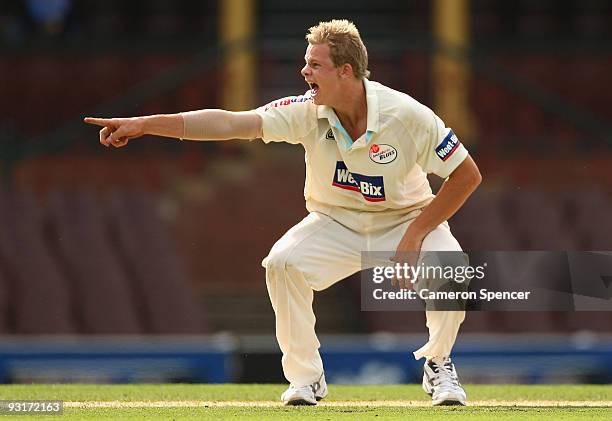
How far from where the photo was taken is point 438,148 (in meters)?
6.88

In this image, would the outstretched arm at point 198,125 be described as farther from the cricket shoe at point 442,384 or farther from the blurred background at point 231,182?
the blurred background at point 231,182

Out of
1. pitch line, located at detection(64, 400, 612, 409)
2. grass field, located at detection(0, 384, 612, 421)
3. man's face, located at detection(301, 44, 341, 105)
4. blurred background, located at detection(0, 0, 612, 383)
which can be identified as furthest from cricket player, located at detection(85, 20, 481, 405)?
blurred background, located at detection(0, 0, 612, 383)

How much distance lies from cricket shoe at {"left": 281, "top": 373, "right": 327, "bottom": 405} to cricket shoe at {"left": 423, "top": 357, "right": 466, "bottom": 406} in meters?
0.49

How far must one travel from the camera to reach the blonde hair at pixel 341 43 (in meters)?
6.82

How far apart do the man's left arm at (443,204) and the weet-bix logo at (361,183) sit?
210 mm

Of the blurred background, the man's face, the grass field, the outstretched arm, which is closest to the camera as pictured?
the grass field

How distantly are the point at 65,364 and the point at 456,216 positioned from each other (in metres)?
3.59

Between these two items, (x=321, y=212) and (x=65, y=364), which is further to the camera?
(x=65, y=364)

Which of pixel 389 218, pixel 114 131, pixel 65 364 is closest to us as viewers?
pixel 114 131

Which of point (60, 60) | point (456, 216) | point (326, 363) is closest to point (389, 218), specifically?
point (326, 363)

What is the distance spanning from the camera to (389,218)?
7.09m

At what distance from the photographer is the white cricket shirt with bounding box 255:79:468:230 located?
22.5ft

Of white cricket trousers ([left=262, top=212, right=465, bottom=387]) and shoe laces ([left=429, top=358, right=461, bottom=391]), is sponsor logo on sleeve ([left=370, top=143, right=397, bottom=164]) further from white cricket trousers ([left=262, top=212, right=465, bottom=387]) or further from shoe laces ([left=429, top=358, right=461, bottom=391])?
shoe laces ([left=429, top=358, right=461, bottom=391])

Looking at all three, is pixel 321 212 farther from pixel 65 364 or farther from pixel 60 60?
pixel 60 60
